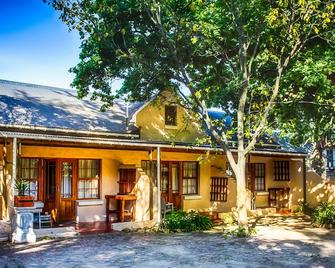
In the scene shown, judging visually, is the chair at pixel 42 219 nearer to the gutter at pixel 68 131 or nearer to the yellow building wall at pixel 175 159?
the yellow building wall at pixel 175 159

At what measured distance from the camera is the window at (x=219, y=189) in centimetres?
1989

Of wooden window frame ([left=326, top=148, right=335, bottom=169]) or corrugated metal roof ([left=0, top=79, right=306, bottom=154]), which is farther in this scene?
wooden window frame ([left=326, top=148, right=335, bottom=169])

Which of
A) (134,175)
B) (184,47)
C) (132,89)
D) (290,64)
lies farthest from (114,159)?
(290,64)

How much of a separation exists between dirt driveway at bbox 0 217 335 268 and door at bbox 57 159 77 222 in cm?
301

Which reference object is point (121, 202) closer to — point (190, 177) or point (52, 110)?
point (190, 177)

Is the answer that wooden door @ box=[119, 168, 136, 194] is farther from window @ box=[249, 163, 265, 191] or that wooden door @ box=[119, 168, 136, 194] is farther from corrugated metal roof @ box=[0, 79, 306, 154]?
window @ box=[249, 163, 265, 191]

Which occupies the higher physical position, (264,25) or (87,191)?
(264,25)

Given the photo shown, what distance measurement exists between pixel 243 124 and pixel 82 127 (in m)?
6.63

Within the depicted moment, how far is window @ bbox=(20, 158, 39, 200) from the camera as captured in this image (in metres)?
15.4

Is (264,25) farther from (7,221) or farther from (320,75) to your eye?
(7,221)

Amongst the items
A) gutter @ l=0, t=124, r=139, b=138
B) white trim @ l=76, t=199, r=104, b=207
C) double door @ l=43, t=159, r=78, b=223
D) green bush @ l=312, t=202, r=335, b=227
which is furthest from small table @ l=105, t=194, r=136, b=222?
green bush @ l=312, t=202, r=335, b=227

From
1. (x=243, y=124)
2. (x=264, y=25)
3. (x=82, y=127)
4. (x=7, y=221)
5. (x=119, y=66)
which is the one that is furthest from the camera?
(x=82, y=127)

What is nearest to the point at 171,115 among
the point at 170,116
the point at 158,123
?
the point at 170,116

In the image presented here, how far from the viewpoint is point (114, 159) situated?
17531mm
